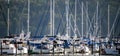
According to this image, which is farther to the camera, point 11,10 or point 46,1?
point 46,1

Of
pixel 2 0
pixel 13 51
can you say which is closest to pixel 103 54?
pixel 13 51

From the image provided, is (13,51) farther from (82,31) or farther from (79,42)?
(82,31)

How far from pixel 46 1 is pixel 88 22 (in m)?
39.3

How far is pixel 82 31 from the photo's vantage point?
310 ft

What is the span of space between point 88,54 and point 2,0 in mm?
49085

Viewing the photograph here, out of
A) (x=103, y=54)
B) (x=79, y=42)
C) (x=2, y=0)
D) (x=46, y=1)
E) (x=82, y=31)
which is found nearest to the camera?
(x=103, y=54)

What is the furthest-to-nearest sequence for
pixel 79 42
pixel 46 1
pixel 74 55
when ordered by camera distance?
pixel 46 1
pixel 79 42
pixel 74 55

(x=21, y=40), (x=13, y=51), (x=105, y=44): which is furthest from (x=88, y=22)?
(x=13, y=51)

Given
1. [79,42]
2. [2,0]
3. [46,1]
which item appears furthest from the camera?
[46,1]

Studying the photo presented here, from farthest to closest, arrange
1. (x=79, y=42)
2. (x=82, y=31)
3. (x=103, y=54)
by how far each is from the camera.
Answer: (x=82, y=31) < (x=79, y=42) < (x=103, y=54)

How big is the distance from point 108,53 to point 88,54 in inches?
130

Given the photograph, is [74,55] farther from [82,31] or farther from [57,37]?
[82,31]

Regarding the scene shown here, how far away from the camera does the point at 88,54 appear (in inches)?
2579

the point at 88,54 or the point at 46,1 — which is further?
the point at 46,1
